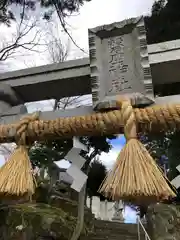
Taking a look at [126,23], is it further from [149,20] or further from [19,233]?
[149,20]

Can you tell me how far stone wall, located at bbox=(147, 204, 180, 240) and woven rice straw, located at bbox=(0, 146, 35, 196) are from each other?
2612 mm

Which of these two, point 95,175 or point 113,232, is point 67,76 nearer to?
point 113,232

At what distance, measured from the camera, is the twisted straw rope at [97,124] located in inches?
34.9

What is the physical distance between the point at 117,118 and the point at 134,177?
0.22 meters

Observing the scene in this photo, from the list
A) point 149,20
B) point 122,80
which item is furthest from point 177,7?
point 122,80

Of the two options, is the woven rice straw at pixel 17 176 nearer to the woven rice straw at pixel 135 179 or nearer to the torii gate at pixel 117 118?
the torii gate at pixel 117 118

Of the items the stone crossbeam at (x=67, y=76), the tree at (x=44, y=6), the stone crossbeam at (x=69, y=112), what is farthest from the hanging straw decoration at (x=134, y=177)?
the tree at (x=44, y=6)

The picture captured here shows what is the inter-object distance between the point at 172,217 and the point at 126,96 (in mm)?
2820

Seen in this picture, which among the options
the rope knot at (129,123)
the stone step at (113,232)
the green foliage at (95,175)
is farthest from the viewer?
the green foliage at (95,175)

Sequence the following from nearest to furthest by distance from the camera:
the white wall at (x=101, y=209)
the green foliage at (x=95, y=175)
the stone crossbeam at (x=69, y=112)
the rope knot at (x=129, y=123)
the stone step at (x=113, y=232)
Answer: the rope knot at (x=129, y=123) → the stone crossbeam at (x=69, y=112) → the stone step at (x=113, y=232) → the green foliage at (x=95, y=175) → the white wall at (x=101, y=209)

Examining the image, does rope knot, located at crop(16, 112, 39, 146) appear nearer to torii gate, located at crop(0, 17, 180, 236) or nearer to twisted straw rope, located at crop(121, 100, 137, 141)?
torii gate, located at crop(0, 17, 180, 236)

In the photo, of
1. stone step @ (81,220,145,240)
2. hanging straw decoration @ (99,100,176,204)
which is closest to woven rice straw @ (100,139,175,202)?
hanging straw decoration @ (99,100,176,204)

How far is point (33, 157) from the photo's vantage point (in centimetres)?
459

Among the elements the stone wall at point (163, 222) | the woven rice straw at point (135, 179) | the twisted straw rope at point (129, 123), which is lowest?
the stone wall at point (163, 222)
